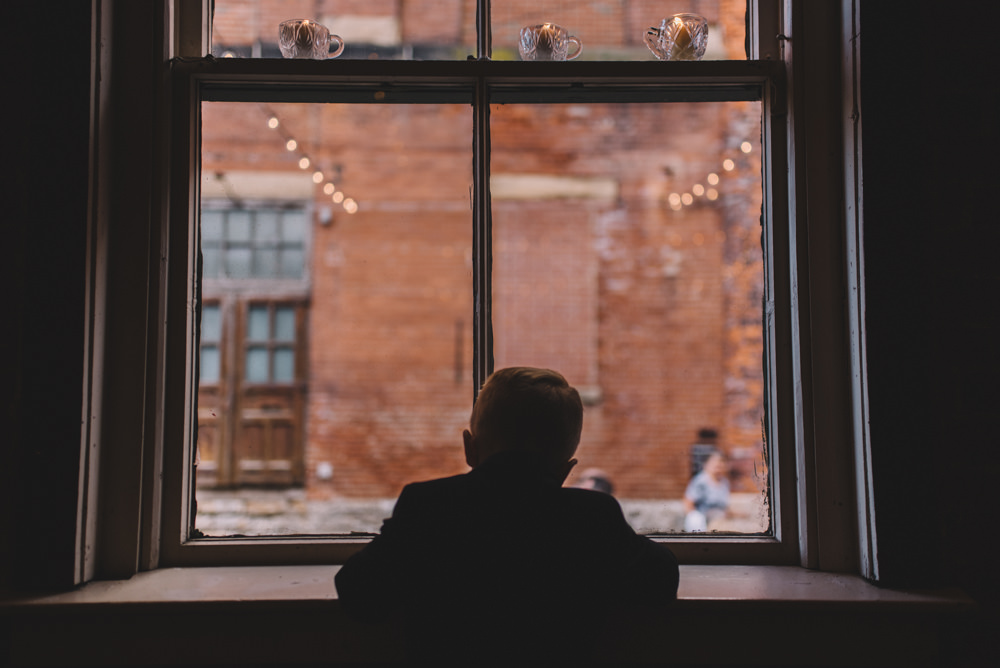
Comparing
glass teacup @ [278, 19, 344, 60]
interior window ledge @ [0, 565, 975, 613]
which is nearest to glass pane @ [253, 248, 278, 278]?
glass teacup @ [278, 19, 344, 60]

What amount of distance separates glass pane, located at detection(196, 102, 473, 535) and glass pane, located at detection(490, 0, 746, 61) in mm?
3630

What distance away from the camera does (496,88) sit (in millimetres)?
1225

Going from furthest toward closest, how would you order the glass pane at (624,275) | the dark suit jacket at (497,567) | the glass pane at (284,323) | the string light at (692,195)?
the glass pane at (284,323), the string light at (692,195), the glass pane at (624,275), the dark suit jacket at (497,567)

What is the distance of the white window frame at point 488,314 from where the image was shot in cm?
107

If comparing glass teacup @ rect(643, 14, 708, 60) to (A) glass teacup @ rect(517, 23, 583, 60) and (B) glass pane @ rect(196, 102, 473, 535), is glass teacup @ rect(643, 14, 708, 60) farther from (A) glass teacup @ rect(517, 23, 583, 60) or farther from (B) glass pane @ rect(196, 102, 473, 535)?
(B) glass pane @ rect(196, 102, 473, 535)

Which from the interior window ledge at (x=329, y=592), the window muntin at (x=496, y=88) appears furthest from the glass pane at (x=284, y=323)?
the interior window ledge at (x=329, y=592)

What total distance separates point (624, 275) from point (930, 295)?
4.17m

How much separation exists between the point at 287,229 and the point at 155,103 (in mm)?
4072

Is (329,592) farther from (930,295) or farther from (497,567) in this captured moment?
(930,295)

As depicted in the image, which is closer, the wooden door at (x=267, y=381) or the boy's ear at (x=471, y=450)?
the boy's ear at (x=471, y=450)

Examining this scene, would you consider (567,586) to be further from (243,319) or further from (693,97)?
(243,319)

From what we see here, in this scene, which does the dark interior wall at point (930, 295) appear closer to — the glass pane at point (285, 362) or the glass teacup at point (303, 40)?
the glass teacup at point (303, 40)

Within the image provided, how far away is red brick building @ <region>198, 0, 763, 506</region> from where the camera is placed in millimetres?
4949

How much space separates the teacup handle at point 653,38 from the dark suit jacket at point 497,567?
90cm
